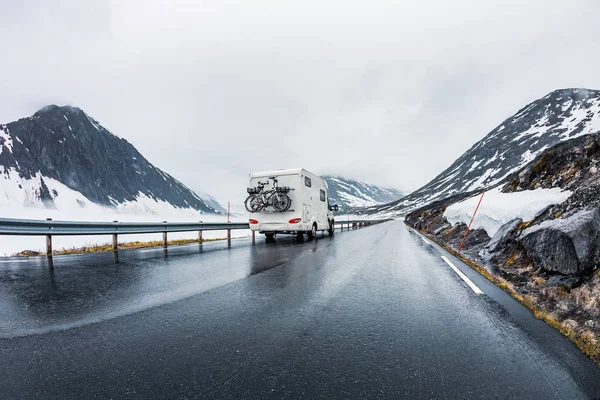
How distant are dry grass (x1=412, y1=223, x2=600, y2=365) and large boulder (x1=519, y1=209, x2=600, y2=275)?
0.45 m

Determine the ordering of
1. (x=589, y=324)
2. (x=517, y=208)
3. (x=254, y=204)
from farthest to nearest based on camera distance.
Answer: (x=254, y=204) < (x=517, y=208) < (x=589, y=324)

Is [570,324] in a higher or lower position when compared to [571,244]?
lower

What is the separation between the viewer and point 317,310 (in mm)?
4391

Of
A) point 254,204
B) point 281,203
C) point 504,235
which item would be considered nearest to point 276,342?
point 504,235

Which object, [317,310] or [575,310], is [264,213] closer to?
[317,310]

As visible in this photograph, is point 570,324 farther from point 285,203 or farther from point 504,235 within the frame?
point 285,203

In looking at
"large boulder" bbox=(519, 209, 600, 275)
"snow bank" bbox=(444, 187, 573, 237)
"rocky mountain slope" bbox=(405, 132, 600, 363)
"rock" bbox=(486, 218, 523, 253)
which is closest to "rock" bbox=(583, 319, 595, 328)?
"rocky mountain slope" bbox=(405, 132, 600, 363)

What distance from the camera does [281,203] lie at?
15633mm

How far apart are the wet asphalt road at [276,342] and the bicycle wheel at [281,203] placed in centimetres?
949

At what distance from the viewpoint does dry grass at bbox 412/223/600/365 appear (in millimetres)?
3309

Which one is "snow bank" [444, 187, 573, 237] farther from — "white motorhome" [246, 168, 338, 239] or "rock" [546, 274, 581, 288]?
"white motorhome" [246, 168, 338, 239]

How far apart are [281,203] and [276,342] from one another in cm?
1244

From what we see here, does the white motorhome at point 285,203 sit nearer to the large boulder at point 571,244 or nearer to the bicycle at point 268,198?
the bicycle at point 268,198

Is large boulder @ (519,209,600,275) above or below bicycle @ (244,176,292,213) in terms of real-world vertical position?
below
